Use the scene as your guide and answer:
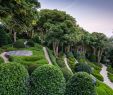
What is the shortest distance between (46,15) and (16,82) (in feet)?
126

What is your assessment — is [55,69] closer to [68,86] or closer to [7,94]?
[68,86]

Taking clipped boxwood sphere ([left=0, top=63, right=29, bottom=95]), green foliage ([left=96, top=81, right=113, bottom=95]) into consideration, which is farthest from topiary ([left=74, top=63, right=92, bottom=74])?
clipped boxwood sphere ([left=0, top=63, right=29, bottom=95])

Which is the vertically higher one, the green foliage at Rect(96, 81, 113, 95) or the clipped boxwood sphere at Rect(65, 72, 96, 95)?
the clipped boxwood sphere at Rect(65, 72, 96, 95)

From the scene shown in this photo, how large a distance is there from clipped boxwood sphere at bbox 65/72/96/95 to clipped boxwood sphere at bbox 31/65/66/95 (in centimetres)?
52

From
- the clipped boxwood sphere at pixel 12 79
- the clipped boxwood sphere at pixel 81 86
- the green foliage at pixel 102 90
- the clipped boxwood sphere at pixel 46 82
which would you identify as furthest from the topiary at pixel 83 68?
the clipped boxwood sphere at pixel 12 79

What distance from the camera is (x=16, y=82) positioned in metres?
9.34

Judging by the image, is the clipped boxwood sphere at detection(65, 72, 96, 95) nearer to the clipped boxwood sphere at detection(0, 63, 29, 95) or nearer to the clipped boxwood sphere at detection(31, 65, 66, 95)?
A: the clipped boxwood sphere at detection(31, 65, 66, 95)

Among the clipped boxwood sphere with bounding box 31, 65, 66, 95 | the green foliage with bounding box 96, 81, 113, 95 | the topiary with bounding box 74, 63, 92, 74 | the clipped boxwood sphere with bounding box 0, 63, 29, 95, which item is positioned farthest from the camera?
the topiary with bounding box 74, 63, 92, 74

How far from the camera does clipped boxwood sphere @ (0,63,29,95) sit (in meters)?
9.20

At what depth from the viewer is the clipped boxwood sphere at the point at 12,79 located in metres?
9.20

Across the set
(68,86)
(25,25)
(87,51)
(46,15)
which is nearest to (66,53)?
(46,15)

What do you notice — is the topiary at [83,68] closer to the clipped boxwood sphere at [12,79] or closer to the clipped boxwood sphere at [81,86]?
the clipped boxwood sphere at [81,86]

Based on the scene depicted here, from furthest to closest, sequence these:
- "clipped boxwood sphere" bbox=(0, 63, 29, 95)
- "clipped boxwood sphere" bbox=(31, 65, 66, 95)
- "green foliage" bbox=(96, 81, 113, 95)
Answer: "green foliage" bbox=(96, 81, 113, 95) → "clipped boxwood sphere" bbox=(31, 65, 66, 95) → "clipped boxwood sphere" bbox=(0, 63, 29, 95)

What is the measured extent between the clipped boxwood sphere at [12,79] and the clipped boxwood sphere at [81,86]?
6.44 feet
